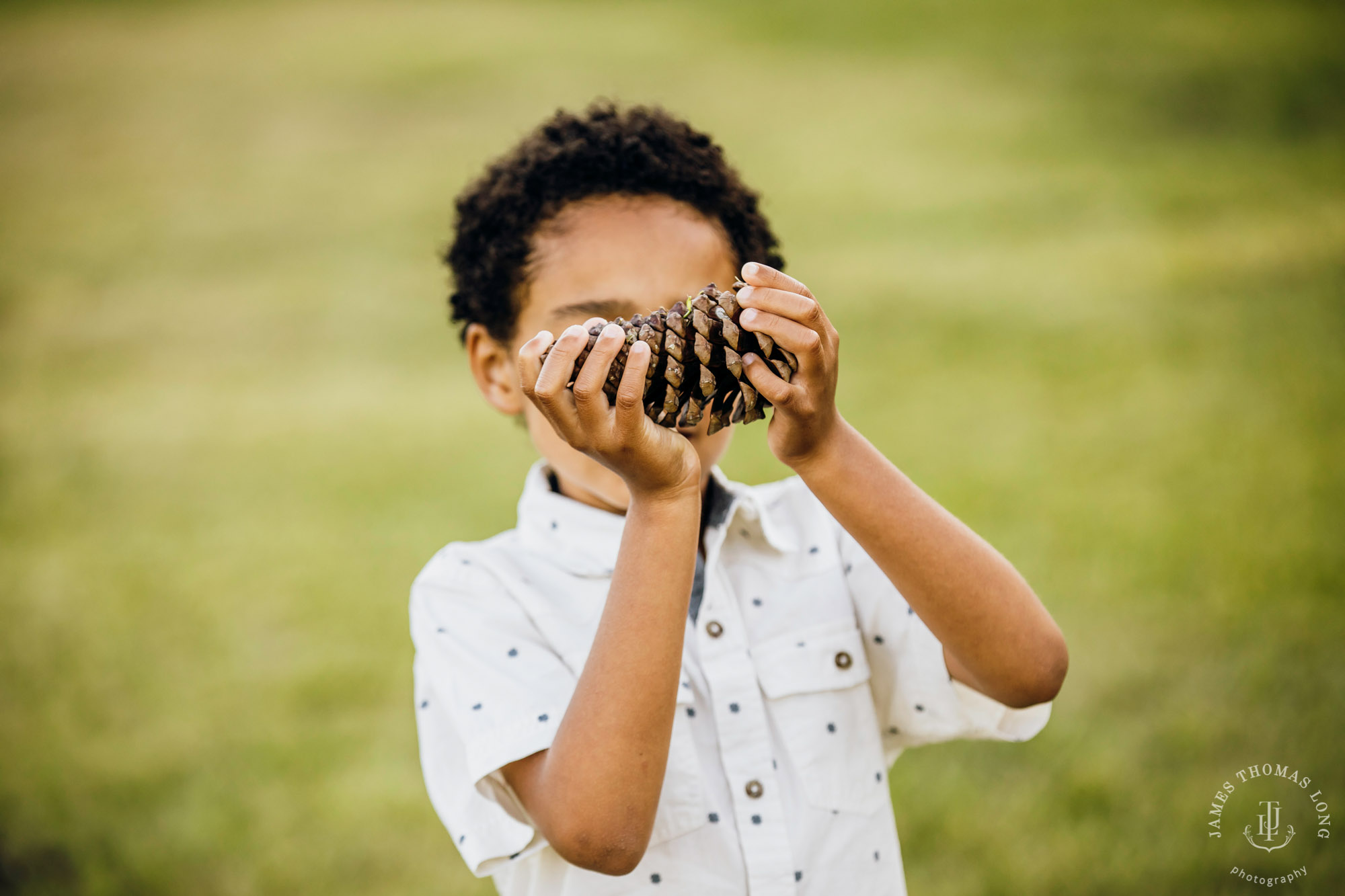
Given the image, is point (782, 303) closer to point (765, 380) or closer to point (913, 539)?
point (765, 380)

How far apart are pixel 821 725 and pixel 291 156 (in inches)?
276

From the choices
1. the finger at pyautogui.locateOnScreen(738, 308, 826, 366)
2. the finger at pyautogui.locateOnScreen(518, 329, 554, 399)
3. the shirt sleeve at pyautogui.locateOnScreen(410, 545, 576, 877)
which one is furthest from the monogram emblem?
the finger at pyautogui.locateOnScreen(518, 329, 554, 399)

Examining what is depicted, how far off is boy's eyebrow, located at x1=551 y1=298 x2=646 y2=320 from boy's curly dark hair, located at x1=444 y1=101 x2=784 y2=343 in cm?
11

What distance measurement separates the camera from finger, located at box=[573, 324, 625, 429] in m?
0.66

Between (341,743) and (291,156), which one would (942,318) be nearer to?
(341,743)

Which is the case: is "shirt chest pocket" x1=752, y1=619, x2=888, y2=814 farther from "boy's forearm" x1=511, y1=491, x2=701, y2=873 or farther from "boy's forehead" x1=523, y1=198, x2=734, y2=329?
"boy's forehead" x1=523, y1=198, x2=734, y2=329

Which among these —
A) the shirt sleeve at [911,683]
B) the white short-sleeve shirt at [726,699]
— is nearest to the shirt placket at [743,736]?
the white short-sleeve shirt at [726,699]

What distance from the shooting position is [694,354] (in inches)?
27.2

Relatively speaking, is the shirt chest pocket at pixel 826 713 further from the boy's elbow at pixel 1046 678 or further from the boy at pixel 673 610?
the boy's elbow at pixel 1046 678

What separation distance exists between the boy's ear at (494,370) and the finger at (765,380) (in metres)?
0.41

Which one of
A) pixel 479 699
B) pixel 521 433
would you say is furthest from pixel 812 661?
pixel 521 433

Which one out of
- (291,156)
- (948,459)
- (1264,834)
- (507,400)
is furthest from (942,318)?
(291,156)

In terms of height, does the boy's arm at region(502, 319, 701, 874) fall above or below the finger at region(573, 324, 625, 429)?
below

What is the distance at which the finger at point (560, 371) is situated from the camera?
0.66m
